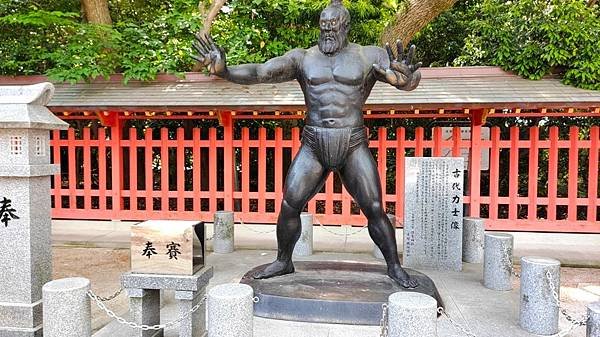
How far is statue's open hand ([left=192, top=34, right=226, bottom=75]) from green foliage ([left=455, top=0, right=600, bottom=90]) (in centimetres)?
634

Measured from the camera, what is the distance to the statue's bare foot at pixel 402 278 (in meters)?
4.41

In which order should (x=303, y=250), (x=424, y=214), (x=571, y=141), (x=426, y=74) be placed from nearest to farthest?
1. (x=424, y=214)
2. (x=303, y=250)
3. (x=571, y=141)
4. (x=426, y=74)

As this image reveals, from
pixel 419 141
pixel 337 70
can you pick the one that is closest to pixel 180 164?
pixel 419 141

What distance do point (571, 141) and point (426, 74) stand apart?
289 cm

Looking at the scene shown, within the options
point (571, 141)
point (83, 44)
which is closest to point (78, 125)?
point (83, 44)

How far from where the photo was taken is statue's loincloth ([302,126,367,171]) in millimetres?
4414

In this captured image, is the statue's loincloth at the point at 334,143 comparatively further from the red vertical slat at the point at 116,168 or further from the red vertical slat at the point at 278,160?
the red vertical slat at the point at 116,168

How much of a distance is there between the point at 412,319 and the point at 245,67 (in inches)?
115

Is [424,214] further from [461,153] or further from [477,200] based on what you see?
[461,153]

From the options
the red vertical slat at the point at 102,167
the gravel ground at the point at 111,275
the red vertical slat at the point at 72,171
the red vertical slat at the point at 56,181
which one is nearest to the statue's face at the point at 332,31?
the gravel ground at the point at 111,275

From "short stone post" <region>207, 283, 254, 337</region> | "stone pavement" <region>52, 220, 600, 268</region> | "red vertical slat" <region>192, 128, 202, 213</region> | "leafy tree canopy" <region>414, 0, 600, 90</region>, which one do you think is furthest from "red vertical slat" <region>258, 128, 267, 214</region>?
"short stone post" <region>207, 283, 254, 337</region>

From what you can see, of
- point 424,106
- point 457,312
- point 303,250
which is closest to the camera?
point 457,312

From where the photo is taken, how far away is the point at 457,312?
4.51m

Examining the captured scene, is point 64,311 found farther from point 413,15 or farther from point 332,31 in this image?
point 413,15
